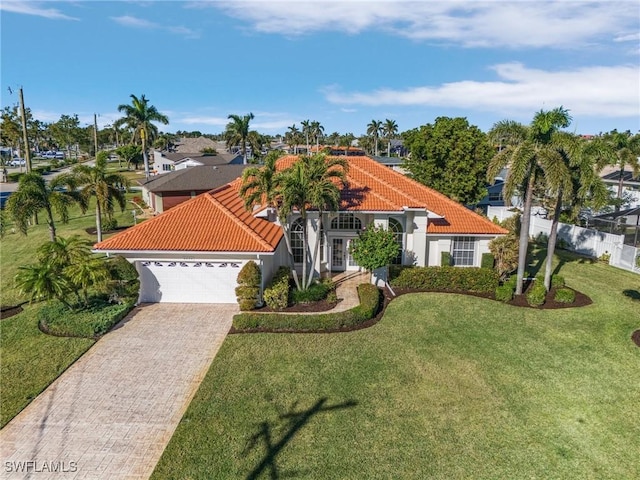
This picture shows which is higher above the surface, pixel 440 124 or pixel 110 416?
pixel 440 124

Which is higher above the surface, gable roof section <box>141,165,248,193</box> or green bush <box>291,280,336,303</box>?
gable roof section <box>141,165,248,193</box>

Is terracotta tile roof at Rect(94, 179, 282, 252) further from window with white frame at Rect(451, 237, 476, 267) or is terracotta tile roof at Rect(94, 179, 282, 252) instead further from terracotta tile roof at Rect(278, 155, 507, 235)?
window with white frame at Rect(451, 237, 476, 267)

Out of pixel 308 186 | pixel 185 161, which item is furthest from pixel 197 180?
pixel 308 186

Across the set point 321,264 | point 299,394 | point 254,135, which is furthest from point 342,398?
point 254,135

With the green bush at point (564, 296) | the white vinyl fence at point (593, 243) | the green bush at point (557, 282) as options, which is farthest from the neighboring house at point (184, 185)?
the green bush at point (564, 296)

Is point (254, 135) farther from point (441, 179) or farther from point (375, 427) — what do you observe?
point (375, 427)

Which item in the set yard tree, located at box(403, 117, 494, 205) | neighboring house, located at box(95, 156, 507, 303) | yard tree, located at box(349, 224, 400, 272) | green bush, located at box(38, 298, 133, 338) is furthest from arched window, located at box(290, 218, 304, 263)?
yard tree, located at box(403, 117, 494, 205)
